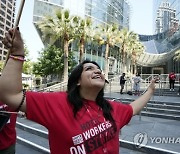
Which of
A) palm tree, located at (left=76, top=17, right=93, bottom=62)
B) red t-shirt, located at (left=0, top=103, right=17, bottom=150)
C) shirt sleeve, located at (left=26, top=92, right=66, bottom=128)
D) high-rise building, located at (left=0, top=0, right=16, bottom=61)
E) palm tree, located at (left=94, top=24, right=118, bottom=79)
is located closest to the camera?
shirt sleeve, located at (left=26, top=92, right=66, bottom=128)

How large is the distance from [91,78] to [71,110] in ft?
1.06

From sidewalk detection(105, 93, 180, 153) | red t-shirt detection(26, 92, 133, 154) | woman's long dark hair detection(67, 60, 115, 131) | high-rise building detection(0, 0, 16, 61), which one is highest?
high-rise building detection(0, 0, 16, 61)

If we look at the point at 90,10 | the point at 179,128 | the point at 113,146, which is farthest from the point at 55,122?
the point at 90,10

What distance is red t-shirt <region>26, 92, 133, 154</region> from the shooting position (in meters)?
1.68

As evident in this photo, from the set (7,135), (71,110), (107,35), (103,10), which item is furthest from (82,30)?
(103,10)

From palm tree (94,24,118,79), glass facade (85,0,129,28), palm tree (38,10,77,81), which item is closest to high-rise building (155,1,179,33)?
glass facade (85,0,129,28)

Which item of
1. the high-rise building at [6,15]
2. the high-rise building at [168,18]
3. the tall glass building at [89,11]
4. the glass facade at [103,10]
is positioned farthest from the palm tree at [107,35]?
the high-rise building at [6,15]

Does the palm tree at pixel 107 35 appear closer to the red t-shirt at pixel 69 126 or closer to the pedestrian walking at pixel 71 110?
the pedestrian walking at pixel 71 110

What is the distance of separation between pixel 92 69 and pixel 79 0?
42.8 m

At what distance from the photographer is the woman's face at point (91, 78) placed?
76.6 inches

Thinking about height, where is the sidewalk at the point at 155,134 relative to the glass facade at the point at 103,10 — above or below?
below

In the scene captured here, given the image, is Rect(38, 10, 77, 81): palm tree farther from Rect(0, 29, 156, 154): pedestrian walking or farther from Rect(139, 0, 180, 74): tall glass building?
Rect(139, 0, 180, 74): tall glass building

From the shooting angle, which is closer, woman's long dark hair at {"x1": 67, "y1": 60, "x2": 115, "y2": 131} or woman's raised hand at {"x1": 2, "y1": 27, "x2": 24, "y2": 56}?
woman's raised hand at {"x1": 2, "y1": 27, "x2": 24, "y2": 56}

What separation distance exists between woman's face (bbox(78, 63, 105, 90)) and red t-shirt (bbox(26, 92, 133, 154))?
201mm
